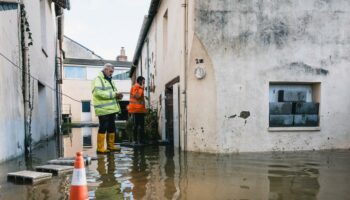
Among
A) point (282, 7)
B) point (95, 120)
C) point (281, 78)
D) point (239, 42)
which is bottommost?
point (95, 120)

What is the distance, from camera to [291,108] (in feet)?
26.0

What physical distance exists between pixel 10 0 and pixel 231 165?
4.63 meters

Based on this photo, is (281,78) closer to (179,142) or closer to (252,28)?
(252,28)

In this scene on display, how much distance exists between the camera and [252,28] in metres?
7.65

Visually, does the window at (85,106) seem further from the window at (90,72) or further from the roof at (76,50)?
the roof at (76,50)

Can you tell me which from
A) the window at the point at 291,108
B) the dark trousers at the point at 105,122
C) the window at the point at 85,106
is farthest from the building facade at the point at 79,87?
the window at the point at 291,108

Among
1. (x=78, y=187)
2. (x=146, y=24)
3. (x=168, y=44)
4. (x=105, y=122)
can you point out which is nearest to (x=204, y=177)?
(x=78, y=187)

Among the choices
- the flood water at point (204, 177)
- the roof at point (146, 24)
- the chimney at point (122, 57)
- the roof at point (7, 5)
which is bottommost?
the flood water at point (204, 177)

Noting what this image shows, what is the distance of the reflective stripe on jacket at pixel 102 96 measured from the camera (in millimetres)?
7297

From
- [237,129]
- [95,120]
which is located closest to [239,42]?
[237,129]

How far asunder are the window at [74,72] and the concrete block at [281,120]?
80.8 ft

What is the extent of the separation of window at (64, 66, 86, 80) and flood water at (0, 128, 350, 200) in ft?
77.2

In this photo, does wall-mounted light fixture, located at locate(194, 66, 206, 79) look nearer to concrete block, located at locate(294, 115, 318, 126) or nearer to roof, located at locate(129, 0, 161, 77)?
concrete block, located at locate(294, 115, 318, 126)

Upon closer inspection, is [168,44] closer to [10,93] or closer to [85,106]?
[10,93]
